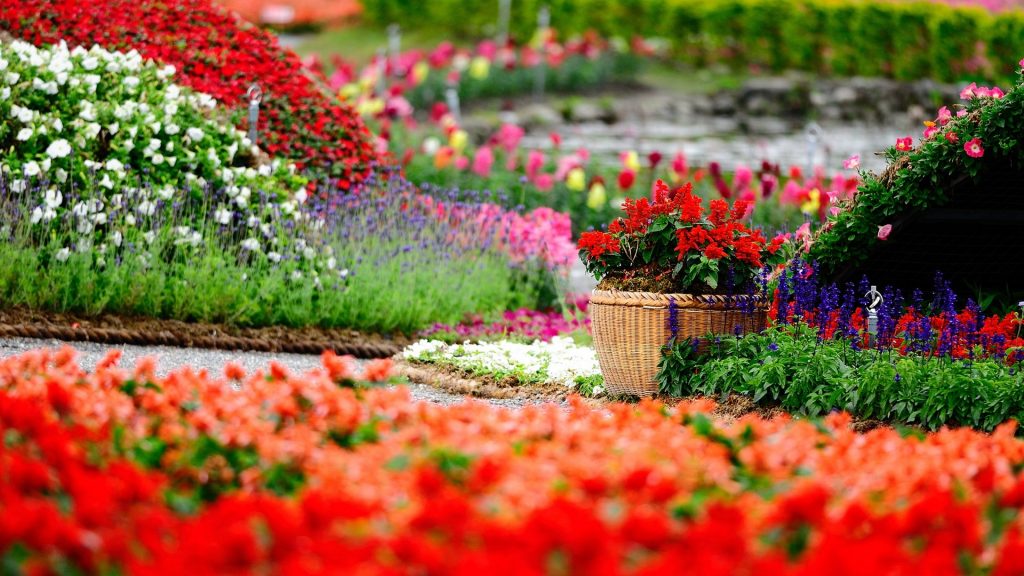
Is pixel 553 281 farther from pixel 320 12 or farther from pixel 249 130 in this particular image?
pixel 320 12

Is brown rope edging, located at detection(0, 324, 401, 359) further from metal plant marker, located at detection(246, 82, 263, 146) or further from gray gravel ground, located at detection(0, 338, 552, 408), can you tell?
metal plant marker, located at detection(246, 82, 263, 146)

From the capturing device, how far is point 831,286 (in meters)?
5.77

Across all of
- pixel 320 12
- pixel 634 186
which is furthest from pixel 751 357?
pixel 320 12

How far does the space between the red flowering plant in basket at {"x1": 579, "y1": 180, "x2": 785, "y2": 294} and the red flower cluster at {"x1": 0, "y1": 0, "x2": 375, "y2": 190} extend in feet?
10.5

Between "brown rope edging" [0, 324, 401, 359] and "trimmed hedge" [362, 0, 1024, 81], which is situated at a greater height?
"trimmed hedge" [362, 0, 1024, 81]

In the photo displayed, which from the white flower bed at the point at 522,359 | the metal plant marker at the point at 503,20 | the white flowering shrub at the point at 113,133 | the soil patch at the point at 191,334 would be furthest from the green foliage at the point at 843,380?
the metal plant marker at the point at 503,20

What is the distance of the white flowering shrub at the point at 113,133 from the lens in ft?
22.8

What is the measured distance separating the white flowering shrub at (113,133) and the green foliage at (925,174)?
3526mm

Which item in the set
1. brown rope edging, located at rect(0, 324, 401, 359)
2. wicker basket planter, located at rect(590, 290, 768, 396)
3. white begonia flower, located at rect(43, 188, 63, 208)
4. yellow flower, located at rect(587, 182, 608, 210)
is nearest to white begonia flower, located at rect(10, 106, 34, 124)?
white begonia flower, located at rect(43, 188, 63, 208)

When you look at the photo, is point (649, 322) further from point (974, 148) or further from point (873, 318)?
point (974, 148)

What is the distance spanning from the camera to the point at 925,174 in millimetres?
5488

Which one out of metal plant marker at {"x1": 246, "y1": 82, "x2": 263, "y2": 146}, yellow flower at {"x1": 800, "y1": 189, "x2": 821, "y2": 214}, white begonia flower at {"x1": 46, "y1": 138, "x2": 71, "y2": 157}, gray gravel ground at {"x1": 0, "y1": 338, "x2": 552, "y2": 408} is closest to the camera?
gray gravel ground at {"x1": 0, "y1": 338, "x2": 552, "y2": 408}

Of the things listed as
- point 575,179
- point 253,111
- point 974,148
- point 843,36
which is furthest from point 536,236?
point 843,36

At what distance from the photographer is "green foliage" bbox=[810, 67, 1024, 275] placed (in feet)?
17.3
